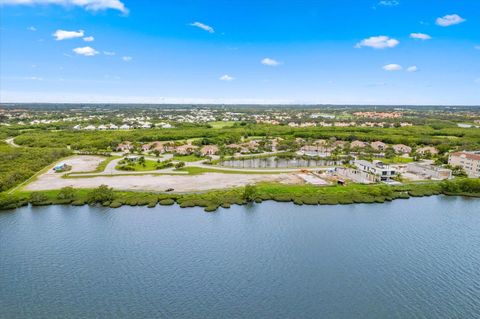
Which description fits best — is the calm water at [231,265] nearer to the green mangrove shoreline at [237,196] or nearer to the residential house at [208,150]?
the green mangrove shoreline at [237,196]

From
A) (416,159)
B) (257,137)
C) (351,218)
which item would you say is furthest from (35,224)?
(257,137)

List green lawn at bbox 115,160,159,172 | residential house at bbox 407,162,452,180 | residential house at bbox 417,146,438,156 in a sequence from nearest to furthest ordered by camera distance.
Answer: residential house at bbox 407,162,452,180 → green lawn at bbox 115,160,159,172 → residential house at bbox 417,146,438,156

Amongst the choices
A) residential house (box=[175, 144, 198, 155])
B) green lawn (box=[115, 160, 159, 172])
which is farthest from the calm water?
residential house (box=[175, 144, 198, 155])

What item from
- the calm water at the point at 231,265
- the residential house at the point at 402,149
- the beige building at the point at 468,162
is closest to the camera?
the calm water at the point at 231,265

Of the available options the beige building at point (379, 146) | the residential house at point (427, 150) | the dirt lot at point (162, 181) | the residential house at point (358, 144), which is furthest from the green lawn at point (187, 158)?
the residential house at point (427, 150)

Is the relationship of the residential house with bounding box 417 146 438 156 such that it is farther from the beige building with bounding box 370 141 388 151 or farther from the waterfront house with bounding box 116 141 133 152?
the waterfront house with bounding box 116 141 133 152

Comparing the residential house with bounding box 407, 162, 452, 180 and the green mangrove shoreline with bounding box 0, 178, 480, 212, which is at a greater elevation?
the residential house with bounding box 407, 162, 452, 180

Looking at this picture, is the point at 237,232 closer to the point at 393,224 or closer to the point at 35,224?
the point at 393,224
